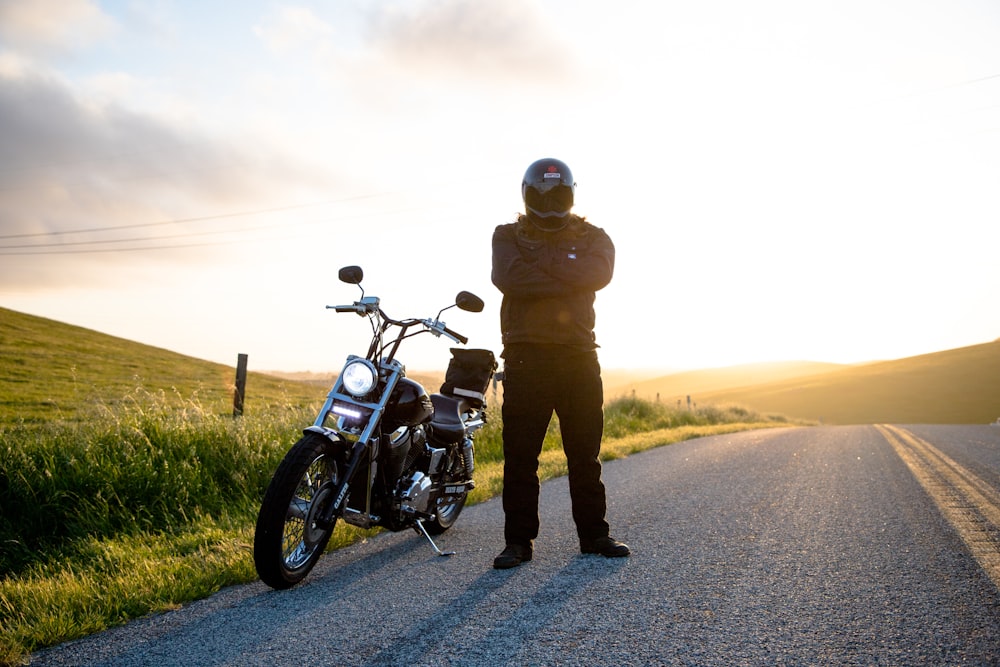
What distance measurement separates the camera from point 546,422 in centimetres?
461

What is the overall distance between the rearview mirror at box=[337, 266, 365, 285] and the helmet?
118 centimetres

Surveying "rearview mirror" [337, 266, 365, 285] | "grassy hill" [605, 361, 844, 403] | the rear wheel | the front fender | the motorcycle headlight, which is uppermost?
"grassy hill" [605, 361, 844, 403]

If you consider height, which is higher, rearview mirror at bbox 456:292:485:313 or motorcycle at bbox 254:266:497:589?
rearview mirror at bbox 456:292:485:313

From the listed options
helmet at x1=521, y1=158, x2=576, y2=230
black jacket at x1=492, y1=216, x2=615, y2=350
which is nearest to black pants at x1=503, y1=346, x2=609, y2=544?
black jacket at x1=492, y1=216, x2=615, y2=350

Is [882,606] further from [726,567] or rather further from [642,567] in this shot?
[642,567]

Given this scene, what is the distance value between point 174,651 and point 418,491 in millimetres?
1763

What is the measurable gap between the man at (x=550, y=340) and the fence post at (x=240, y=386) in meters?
8.64

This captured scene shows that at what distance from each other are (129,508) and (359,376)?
389 centimetres

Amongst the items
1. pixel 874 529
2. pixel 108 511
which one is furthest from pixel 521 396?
pixel 108 511

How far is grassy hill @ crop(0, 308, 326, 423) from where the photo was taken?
19.1 m

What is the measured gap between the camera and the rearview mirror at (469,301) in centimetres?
445

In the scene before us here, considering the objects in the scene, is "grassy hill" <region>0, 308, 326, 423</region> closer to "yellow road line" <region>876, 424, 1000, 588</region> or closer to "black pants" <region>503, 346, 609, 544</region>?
"black pants" <region>503, 346, 609, 544</region>

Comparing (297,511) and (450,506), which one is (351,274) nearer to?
(297,511)

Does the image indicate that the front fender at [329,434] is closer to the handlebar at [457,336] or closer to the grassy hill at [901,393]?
the handlebar at [457,336]
